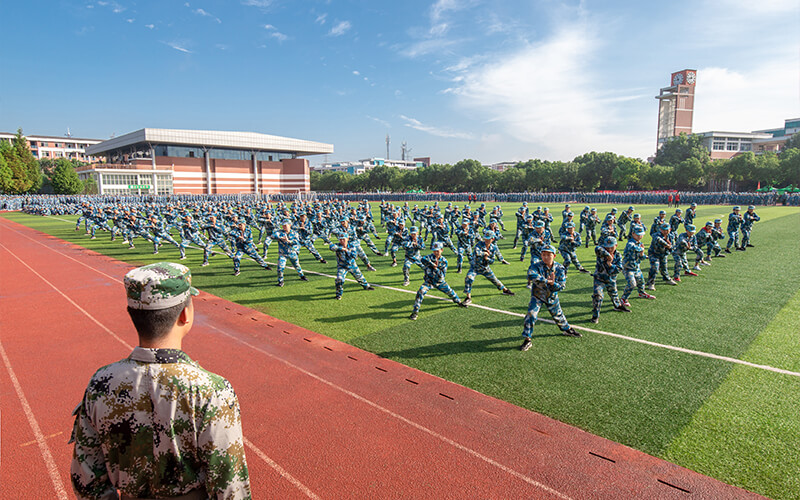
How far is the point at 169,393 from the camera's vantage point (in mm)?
2008

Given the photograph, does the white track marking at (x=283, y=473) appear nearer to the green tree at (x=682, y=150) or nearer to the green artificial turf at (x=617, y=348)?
the green artificial turf at (x=617, y=348)

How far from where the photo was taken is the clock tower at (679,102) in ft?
350

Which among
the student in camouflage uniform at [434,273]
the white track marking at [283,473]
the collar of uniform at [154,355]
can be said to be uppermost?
the collar of uniform at [154,355]

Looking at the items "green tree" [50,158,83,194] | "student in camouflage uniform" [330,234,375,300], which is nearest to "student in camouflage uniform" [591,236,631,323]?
"student in camouflage uniform" [330,234,375,300]

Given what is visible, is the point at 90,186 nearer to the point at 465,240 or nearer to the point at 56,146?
the point at 56,146

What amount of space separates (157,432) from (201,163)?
8372 centimetres

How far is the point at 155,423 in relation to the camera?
2.02 metres

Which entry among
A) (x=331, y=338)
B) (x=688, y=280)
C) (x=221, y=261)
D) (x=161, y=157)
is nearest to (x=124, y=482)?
(x=331, y=338)

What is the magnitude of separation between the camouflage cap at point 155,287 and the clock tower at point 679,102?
12527cm

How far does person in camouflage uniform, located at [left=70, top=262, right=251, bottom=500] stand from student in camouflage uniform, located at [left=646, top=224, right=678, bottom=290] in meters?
12.5

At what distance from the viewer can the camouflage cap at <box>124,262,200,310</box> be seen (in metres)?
2.05

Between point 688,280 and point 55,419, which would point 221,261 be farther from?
point 688,280

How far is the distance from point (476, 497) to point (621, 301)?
756cm

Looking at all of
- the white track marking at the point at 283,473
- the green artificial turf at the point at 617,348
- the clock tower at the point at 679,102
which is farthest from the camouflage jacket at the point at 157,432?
the clock tower at the point at 679,102
